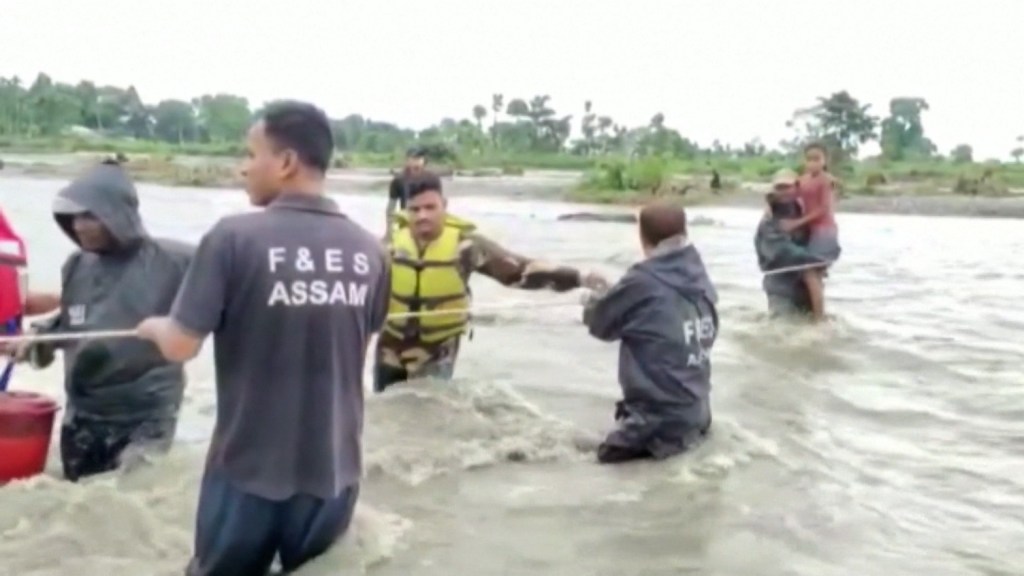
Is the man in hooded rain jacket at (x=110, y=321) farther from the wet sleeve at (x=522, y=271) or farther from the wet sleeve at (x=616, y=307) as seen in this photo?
the wet sleeve at (x=616, y=307)

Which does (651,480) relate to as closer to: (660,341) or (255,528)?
(660,341)

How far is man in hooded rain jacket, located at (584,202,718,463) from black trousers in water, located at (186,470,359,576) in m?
2.92

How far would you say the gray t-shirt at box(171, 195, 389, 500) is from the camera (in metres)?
3.76

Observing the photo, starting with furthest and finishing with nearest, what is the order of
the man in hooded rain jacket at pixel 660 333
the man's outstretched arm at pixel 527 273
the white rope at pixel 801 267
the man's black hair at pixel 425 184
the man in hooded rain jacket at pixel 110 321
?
the white rope at pixel 801 267, the man's black hair at pixel 425 184, the man's outstretched arm at pixel 527 273, the man in hooded rain jacket at pixel 660 333, the man in hooded rain jacket at pixel 110 321

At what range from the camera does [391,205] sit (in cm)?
1515

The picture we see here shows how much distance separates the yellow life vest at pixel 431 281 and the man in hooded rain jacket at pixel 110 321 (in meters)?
1.67

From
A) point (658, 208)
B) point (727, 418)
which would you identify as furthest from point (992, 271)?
point (658, 208)

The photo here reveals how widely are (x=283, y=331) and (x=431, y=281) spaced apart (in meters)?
3.69

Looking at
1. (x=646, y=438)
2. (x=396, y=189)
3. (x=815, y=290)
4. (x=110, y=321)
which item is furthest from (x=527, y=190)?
(x=110, y=321)

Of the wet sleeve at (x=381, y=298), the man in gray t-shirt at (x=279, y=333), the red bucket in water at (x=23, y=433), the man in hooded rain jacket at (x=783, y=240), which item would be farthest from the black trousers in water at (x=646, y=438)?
the man in hooded rain jacket at (x=783, y=240)

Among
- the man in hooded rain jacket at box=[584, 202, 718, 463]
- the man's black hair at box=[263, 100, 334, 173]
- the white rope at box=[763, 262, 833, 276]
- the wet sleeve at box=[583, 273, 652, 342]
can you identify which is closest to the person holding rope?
the white rope at box=[763, 262, 833, 276]

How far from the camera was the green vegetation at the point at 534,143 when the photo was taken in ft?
194

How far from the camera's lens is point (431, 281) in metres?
7.52

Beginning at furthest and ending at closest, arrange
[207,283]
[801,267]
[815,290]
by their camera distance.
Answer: [815,290]
[801,267]
[207,283]
